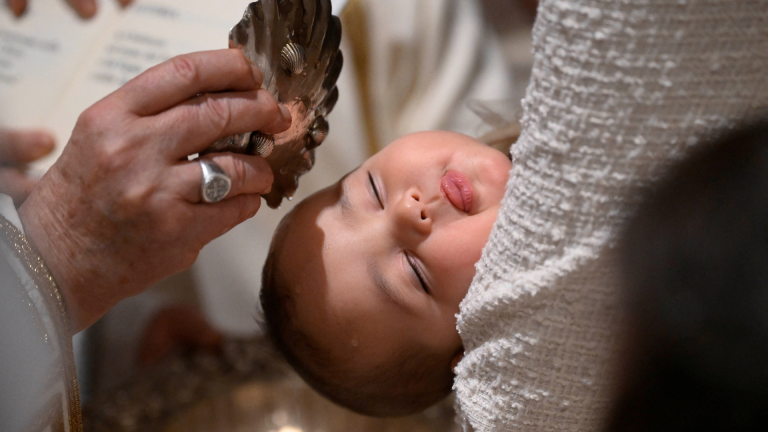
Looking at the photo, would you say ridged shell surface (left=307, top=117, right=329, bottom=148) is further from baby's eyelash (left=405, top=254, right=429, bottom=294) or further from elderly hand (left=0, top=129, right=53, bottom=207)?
elderly hand (left=0, top=129, right=53, bottom=207)

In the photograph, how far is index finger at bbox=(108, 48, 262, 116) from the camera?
52 cm

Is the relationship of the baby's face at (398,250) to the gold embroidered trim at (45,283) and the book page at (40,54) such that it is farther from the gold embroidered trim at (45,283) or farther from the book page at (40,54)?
the book page at (40,54)

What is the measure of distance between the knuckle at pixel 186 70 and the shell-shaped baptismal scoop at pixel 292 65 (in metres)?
0.06

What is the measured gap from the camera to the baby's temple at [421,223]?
0.40 meters

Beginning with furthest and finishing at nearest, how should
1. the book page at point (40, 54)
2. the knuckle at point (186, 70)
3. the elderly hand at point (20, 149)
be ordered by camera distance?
the book page at point (40, 54)
the elderly hand at point (20, 149)
the knuckle at point (186, 70)

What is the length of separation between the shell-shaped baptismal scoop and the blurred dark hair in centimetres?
40

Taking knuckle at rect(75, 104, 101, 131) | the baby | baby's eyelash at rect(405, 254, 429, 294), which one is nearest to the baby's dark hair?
the baby

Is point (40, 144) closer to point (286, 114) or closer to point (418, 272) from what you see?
point (286, 114)

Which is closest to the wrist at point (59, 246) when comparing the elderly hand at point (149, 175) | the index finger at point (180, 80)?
the elderly hand at point (149, 175)

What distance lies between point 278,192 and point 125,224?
0.26 meters

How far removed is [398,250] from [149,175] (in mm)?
317

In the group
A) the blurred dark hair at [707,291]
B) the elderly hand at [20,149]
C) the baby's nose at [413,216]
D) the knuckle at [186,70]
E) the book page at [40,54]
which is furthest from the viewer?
the book page at [40,54]

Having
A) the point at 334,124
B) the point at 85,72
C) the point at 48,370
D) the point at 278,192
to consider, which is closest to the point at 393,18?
the point at 334,124

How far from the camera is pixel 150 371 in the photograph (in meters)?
1.00
